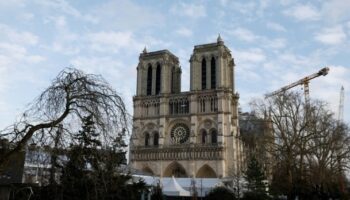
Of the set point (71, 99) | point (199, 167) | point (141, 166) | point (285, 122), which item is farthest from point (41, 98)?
point (141, 166)

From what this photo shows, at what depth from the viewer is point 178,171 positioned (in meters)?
63.8

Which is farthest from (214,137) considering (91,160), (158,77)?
(91,160)

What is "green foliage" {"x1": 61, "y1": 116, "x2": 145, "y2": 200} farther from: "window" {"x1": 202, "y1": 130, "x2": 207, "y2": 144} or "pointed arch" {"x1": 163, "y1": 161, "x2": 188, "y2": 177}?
"window" {"x1": 202, "y1": 130, "x2": 207, "y2": 144}

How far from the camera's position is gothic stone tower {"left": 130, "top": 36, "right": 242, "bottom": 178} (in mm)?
61109

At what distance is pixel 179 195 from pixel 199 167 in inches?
1133

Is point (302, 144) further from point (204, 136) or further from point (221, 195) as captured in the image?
point (204, 136)

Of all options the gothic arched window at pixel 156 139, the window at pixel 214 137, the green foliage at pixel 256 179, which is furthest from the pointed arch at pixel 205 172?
the green foliage at pixel 256 179

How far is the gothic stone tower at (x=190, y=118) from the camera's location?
200 ft

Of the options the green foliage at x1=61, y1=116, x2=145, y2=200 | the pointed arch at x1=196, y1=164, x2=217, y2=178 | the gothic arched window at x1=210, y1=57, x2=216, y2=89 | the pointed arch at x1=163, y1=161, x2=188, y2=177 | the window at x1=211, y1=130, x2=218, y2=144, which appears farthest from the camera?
the gothic arched window at x1=210, y1=57, x2=216, y2=89

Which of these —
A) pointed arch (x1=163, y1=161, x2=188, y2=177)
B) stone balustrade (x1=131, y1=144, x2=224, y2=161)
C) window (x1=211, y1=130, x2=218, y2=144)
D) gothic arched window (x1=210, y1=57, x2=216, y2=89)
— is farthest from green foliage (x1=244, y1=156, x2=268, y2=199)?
gothic arched window (x1=210, y1=57, x2=216, y2=89)

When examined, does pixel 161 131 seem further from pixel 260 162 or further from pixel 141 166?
pixel 260 162

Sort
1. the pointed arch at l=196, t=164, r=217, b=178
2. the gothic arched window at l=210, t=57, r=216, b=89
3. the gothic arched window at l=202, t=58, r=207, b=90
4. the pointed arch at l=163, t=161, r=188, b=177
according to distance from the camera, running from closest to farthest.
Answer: the pointed arch at l=196, t=164, r=217, b=178 → the pointed arch at l=163, t=161, r=188, b=177 → the gothic arched window at l=210, t=57, r=216, b=89 → the gothic arched window at l=202, t=58, r=207, b=90

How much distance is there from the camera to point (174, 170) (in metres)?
64.0

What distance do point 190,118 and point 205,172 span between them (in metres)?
8.91
